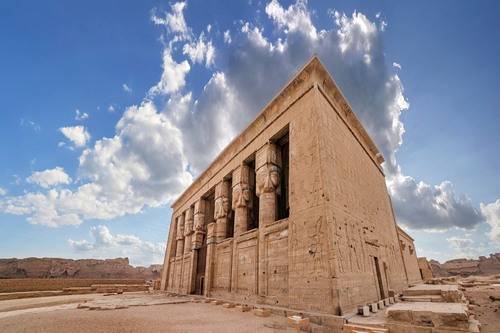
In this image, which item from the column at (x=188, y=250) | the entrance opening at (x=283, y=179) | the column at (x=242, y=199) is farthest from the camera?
the column at (x=188, y=250)

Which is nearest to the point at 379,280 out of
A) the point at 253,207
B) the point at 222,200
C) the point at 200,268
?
the point at 253,207

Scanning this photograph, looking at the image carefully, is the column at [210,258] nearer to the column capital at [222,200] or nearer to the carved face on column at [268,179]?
the column capital at [222,200]

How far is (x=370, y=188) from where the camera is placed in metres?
12.0

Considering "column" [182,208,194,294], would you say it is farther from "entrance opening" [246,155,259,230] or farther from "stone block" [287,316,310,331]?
"stone block" [287,316,310,331]

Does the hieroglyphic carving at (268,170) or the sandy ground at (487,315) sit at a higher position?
the hieroglyphic carving at (268,170)

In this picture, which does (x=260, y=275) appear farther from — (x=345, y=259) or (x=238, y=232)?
(x=345, y=259)

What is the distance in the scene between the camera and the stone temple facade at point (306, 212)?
6.96m

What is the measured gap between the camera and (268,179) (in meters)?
10.2

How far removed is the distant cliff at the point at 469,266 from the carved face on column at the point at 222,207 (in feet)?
128

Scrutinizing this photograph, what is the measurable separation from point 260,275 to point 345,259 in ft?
12.0

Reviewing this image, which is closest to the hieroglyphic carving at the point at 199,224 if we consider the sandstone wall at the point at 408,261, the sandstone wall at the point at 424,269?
the sandstone wall at the point at 408,261

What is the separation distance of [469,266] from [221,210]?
1609 inches

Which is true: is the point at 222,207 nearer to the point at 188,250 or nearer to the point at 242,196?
the point at 242,196

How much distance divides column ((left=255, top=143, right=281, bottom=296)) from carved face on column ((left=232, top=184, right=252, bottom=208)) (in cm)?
175
